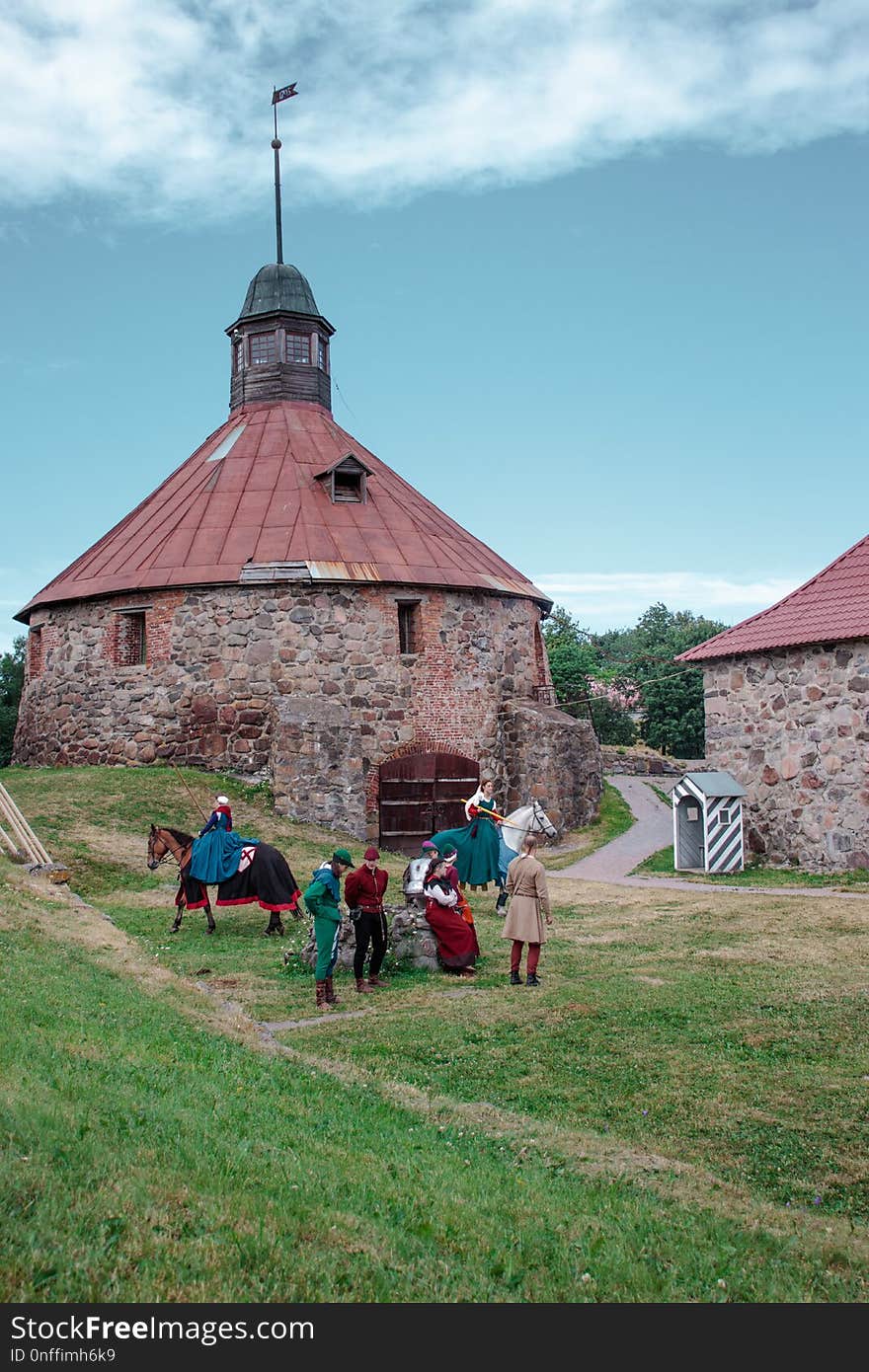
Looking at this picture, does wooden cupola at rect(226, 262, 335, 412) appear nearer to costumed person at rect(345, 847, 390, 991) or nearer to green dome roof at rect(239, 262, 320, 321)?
green dome roof at rect(239, 262, 320, 321)

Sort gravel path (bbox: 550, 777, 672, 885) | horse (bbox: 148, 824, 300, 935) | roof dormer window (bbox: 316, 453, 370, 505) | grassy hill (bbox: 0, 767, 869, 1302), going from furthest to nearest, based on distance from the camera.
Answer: roof dormer window (bbox: 316, 453, 370, 505)
gravel path (bbox: 550, 777, 672, 885)
horse (bbox: 148, 824, 300, 935)
grassy hill (bbox: 0, 767, 869, 1302)

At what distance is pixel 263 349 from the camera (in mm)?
30891

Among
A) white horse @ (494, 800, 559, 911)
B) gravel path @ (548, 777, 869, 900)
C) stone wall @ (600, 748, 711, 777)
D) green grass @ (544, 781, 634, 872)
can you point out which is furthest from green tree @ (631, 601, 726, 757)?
white horse @ (494, 800, 559, 911)

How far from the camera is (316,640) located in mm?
24594

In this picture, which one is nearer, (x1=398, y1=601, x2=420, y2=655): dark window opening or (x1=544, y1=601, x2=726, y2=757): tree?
(x1=398, y1=601, x2=420, y2=655): dark window opening

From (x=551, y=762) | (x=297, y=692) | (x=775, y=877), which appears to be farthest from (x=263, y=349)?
(x=775, y=877)

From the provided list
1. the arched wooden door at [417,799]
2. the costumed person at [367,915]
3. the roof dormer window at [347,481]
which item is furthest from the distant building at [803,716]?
the roof dormer window at [347,481]

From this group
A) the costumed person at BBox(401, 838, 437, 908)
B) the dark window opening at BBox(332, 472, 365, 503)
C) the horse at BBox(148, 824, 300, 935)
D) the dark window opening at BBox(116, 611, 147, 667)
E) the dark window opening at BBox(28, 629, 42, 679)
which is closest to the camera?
the costumed person at BBox(401, 838, 437, 908)

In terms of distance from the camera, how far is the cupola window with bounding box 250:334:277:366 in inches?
1211

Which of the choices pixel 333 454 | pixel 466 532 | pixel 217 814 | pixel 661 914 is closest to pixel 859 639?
pixel 661 914

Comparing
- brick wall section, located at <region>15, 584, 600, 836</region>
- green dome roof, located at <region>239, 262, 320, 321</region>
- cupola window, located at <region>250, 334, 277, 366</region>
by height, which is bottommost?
brick wall section, located at <region>15, 584, 600, 836</region>

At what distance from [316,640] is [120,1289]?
2110cm

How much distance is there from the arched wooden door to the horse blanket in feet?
34.5
